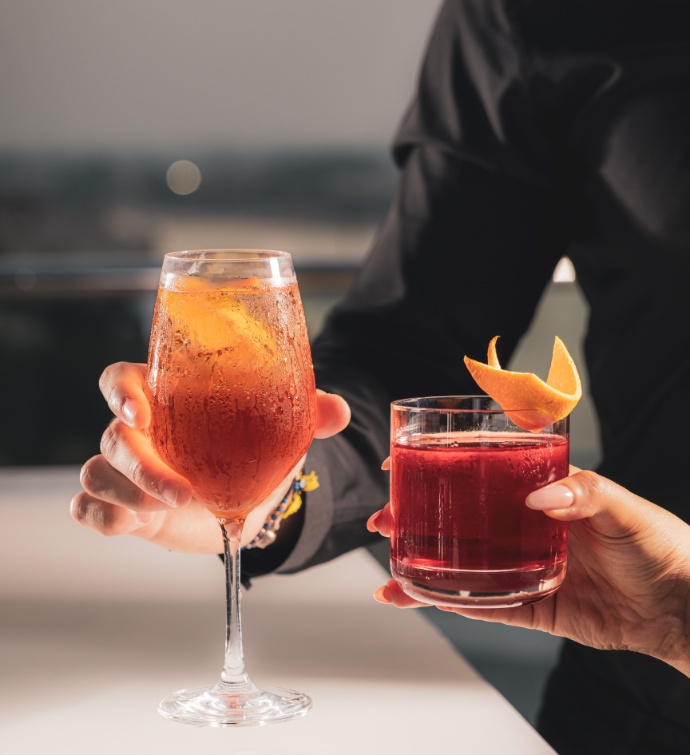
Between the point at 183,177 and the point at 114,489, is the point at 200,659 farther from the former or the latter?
the point at 183,177

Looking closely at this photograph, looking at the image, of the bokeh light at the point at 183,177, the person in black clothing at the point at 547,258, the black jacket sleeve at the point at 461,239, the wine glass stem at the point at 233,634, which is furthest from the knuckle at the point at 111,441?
the bokeh light at the point at 183,177

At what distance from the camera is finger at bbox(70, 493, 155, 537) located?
104cm

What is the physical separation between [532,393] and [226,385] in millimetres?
273

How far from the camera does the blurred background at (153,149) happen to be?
150 inches

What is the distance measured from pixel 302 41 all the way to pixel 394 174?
24.0 inches

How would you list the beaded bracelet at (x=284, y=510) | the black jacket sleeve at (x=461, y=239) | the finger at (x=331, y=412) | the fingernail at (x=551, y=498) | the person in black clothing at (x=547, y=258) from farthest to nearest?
the black jacket sleeve at (x=461, y=239)
the person in black clothing at (x=547, y=258)
the beaded bracelet at (x=284, y=510)
the finger at (x=331, y=412)
the fingernail at (x=551, y=498)

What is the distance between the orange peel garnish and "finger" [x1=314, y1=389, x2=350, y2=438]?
0.20 meters

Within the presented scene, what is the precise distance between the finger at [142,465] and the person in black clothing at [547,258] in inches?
14.3

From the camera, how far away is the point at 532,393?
90cm

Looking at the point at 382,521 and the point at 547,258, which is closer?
the point at 382,521

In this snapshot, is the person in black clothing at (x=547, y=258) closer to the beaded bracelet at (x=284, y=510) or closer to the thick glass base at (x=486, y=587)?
the beaded bracelet at (x=284, y=510)

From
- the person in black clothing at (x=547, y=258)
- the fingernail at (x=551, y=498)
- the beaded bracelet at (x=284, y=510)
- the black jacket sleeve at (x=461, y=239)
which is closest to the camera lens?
the fingernail at (x=551, y=498)

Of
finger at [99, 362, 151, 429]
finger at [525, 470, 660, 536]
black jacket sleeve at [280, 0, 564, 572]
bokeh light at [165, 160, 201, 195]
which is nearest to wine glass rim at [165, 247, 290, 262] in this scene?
finger at [99, 362, 151, 429]

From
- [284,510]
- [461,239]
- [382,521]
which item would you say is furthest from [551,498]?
[461,239]
